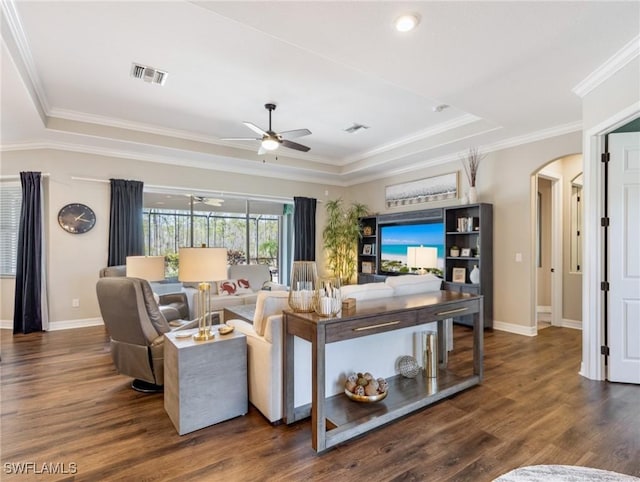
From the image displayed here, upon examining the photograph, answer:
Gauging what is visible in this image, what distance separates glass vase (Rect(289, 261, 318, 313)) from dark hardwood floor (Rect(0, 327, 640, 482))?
0.87 meters

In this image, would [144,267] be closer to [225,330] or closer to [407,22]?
[225,330]

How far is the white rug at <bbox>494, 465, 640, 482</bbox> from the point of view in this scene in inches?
63.0

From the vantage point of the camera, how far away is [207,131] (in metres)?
5.34

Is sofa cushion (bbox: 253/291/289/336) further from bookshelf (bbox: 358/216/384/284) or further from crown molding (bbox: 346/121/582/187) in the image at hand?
bookshelf (bbox: 358/216/384/284)

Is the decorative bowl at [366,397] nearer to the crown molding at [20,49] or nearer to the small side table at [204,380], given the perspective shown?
the small side table at [204,380]

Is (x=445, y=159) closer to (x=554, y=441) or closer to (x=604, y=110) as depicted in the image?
(x=604, y=110)

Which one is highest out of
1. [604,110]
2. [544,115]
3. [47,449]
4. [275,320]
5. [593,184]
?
[544,115]

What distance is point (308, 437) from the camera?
2236mm

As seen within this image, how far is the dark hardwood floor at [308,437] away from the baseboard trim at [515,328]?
1.57 metres

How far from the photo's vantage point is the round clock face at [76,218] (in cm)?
509

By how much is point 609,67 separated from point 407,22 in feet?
6.46

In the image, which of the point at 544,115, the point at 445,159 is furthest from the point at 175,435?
the point at 445,159

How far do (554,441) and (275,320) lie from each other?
2.03m

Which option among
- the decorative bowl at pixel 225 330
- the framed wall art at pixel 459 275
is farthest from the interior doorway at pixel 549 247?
the decorative bowl at pixel 225 330
